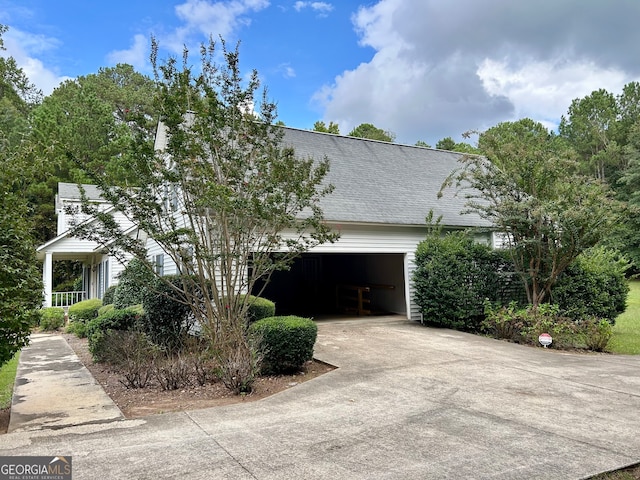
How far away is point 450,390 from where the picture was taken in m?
5.73

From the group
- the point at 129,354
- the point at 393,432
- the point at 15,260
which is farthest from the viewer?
the point at 129,354

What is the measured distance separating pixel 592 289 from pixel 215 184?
32.4 feet

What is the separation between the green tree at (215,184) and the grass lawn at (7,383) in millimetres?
2545

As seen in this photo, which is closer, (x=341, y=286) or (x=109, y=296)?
(x=109, y=296)

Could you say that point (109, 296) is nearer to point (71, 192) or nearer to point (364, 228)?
point (364, 228)

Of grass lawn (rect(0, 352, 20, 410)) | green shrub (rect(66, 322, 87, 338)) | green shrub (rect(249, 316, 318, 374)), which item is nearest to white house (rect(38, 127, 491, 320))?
green shrub (rect(66, 322, 87, 338))

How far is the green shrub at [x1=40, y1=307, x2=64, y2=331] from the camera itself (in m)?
14.4

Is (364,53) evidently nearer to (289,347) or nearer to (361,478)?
(289,347)

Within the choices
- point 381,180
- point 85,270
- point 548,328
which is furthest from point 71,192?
point 548,328

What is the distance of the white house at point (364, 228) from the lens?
11.7m

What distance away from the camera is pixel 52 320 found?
47.8ft

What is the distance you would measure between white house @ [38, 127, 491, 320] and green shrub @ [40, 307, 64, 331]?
80.6 inches

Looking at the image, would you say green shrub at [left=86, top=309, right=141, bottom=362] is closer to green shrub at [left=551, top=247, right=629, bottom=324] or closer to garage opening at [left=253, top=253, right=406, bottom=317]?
garage opening at [left=253, top=253, right=406, bottom=317]

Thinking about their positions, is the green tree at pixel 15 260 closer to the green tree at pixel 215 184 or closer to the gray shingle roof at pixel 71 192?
the green tree at pixel 215 184
